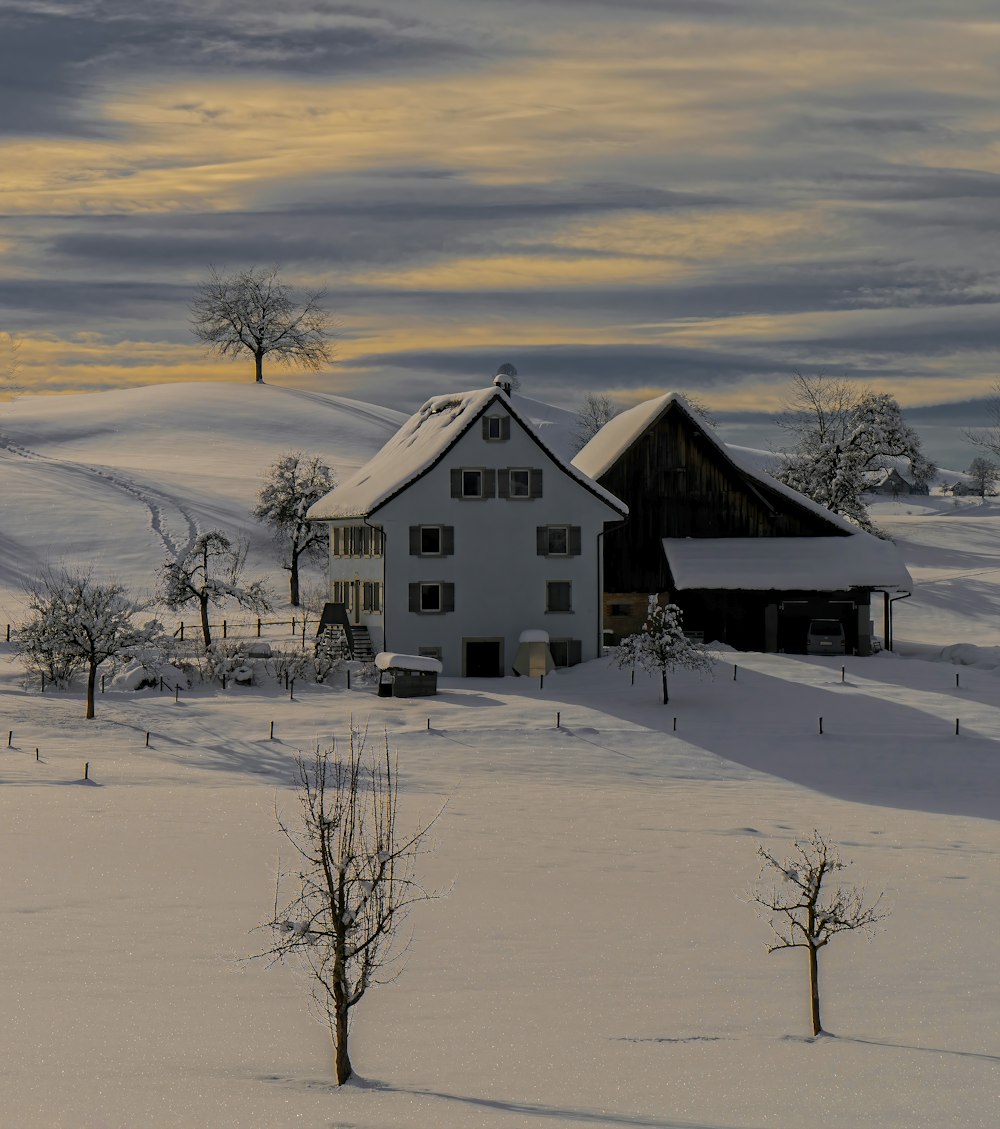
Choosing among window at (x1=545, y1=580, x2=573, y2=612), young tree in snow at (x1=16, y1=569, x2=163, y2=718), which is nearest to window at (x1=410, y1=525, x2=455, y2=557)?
window at (x1=545, y1=580, x2=573, y2=612)

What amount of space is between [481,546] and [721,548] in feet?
37.0

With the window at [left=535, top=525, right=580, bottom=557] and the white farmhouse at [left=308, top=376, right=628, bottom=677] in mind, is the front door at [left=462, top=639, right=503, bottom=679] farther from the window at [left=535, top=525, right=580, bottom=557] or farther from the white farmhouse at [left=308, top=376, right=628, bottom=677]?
the window at [left=535, top=525, right=580, bottom=557]

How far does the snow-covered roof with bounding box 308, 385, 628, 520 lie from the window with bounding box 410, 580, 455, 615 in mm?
3367

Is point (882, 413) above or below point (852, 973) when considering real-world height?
above

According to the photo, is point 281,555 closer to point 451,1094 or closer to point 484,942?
point 484,942

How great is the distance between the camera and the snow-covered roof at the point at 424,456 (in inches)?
1999

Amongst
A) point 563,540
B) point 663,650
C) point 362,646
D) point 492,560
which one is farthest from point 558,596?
point 663,650

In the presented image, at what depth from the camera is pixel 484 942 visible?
20469mm

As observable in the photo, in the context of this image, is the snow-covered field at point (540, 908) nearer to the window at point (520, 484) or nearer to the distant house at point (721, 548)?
the distant house at point (721, 548)

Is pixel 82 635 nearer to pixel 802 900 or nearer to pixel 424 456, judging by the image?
pixel 424 456

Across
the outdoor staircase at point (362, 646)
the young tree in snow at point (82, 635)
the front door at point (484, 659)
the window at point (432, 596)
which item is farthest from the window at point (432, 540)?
the young tree in snow at point (82, 635)

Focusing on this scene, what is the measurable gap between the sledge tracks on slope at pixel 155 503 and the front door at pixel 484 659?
33416mm

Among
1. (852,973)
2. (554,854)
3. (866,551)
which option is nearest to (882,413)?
(866,551)

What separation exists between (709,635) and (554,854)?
96.9ft
